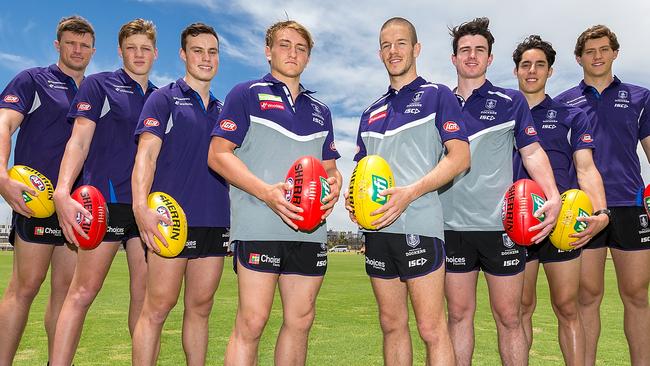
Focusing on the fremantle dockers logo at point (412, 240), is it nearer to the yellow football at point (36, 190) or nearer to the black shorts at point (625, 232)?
the black shorts at point (625, 232)

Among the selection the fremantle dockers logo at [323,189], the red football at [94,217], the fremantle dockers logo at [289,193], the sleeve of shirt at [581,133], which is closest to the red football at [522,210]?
the sleeve of shirt at [581,133]

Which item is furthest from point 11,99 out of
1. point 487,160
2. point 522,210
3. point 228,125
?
point 522,210

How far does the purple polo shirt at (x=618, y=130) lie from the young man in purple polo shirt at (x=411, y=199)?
2.28 metres

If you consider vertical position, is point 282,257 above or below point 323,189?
below

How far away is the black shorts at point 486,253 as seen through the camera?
4.52 m

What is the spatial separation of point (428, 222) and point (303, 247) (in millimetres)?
970

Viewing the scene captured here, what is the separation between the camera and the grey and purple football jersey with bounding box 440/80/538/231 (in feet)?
14.9

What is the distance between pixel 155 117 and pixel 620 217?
15.5 ft

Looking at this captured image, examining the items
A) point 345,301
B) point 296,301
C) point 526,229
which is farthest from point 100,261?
point 345,301

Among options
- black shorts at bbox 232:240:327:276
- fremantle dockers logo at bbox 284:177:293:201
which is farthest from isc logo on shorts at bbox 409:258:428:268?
fremantle dockers logo at bbox 284:177:293:201

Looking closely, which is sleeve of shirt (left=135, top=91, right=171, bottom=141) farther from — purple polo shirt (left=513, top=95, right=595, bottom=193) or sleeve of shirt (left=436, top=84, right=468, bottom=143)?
purple polo shirt (left=513, top=95, right=595, bottom=193)

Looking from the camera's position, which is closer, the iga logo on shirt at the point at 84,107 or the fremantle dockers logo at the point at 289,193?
the fremantle dockers logo at the point at 289,193

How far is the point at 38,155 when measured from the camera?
17.0ft

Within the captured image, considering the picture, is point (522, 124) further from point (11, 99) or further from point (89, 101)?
point (11, 99)
